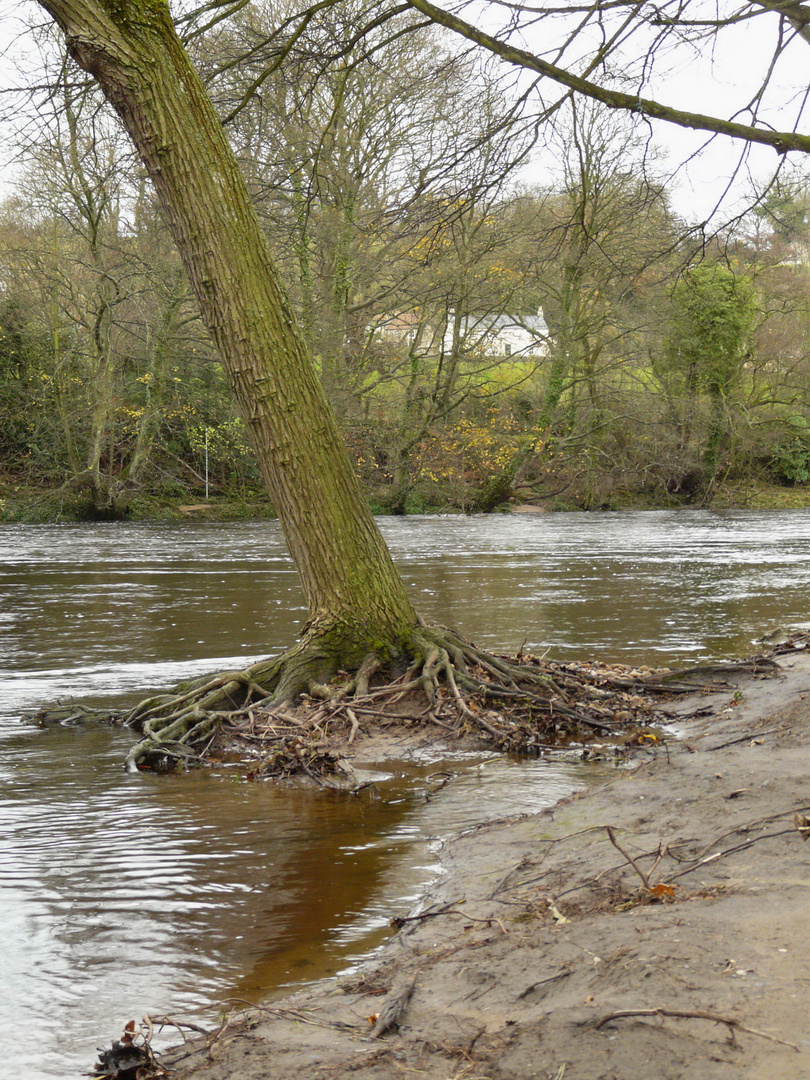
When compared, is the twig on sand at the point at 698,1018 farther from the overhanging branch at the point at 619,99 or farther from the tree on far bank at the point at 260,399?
the overhanging branch at the point at 619,99

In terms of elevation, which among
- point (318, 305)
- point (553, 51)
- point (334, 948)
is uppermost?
point (318, 305)

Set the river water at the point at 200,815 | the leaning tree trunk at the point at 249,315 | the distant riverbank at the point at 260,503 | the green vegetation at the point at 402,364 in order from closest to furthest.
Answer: the river water at the point at 200,815 → the leaning tree trunk at the point at 249,315 → the green vegetation at the point at 402,364 → the distant riverbank at the point at 260,503

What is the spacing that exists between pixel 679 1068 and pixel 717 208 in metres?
6.62

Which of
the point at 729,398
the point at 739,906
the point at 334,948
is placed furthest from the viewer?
the point at 729,398

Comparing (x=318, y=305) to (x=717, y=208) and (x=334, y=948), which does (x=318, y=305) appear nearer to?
(x=717, y=208)

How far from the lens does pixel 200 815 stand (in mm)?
5324

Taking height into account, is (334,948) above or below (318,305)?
below

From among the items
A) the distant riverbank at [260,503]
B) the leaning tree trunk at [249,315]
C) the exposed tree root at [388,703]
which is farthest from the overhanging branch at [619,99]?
the distant riverbank at [260,503]

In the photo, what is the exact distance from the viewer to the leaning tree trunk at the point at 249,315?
6.42 meters

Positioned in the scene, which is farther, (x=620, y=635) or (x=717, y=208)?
(x=620, y=635)

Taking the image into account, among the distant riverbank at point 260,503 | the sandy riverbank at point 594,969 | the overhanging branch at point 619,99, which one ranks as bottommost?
the sandy riverbank at point 594,969

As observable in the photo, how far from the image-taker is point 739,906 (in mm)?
2941

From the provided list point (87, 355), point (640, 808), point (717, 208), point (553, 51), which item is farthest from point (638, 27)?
point (87, 355)

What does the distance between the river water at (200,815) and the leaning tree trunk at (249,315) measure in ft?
5.12
